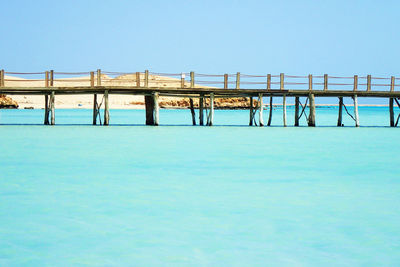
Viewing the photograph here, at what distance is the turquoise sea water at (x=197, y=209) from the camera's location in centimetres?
850

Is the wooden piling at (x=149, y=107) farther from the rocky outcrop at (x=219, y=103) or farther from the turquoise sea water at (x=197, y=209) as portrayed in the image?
the rocky outcrop at (x=219, y=103)

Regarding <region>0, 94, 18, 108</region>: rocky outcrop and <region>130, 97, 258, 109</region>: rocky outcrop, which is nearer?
<region>0, 94, 18, 108</region>: rocky outcrop

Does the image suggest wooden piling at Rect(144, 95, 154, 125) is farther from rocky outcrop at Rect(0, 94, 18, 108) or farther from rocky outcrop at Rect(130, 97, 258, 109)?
rocky outcrop at Rect(130, 97, 258, 109)

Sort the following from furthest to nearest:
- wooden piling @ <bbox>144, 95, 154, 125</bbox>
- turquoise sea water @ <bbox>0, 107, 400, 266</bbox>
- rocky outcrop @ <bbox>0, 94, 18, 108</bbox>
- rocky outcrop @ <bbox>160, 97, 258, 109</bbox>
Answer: rocky outcrop @ <bbox>160, 97, 258, 109</bbox>, rocky outcrop @ <bbox>0, 94, 18, 108</bbox>, wooden piling @ <bbox>144, 95, 154, 125</bbox>, turquoise sea water @ <bbox>0, 107, 400, 266</bbox>

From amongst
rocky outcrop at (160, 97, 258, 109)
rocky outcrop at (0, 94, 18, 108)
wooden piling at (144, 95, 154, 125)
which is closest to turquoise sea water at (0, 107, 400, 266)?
wooden piling at (144, 95, 154, 125)

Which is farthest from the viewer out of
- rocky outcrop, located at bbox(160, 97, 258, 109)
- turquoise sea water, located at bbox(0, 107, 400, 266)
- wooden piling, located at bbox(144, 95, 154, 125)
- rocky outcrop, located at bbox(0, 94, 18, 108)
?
rocky outcrop, located at bbox(160, 97, 258, 109)

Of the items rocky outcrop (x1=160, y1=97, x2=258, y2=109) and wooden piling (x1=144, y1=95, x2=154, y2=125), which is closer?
wooden piling (x1=144, y1=95, x2=154, y2=125)

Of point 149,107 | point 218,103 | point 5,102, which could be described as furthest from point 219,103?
point 149,107

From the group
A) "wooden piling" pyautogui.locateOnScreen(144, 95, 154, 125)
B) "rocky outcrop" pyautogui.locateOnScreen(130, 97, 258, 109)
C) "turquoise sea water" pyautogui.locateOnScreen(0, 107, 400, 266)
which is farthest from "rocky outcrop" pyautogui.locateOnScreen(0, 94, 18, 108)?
"turquoise sea water" pyautogui.locateOnScreen(0, 107, 400, 266)

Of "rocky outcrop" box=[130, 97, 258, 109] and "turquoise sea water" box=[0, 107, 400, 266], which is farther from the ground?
"rocky outcrop" box=[130, 97, 258, 109]

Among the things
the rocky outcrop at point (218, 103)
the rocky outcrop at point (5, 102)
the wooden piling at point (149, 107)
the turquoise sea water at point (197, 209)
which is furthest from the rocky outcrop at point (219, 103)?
the turquoise sea water at point (197, 209)

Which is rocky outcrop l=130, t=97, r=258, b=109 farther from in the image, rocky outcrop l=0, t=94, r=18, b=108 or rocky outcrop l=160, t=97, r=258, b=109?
rocky outcrop l=0, t=94, r=18, b=108

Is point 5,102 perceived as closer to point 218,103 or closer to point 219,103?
point 218,103

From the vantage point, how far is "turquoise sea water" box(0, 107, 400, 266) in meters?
8.50
